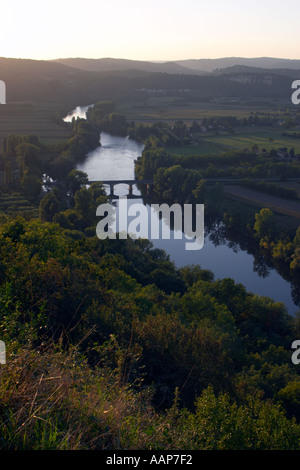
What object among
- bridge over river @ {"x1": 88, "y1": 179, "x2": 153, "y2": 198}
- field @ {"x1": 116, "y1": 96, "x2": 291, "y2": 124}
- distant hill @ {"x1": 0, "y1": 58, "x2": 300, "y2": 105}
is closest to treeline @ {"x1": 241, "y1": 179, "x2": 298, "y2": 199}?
bridge over river @ {"x1": 88, "y1": 179, "x2": 153, "y2": 198}

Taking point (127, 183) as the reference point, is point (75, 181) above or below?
above

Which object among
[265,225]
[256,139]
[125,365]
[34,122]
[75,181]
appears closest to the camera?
[125,365]

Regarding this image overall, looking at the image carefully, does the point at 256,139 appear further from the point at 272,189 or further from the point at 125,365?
the point at 125,365

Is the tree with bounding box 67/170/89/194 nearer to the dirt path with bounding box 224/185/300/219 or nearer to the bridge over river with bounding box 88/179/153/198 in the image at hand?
the bridge over river with bounding box 88/179/153/198

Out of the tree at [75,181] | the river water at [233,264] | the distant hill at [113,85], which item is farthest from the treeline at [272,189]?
the distant hill at [113,85]

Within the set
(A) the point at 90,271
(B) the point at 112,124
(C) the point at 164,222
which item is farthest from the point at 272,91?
(A) the point at 90,271

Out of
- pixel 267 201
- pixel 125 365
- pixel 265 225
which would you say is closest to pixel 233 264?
pixel 265 225

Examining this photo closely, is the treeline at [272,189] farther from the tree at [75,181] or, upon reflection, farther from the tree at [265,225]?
the tree at [75,181]

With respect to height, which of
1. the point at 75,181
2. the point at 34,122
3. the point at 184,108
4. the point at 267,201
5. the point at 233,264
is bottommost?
the point at 233,264
